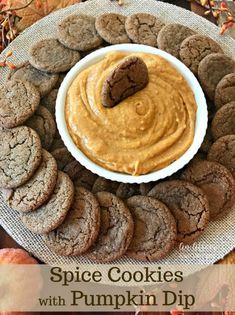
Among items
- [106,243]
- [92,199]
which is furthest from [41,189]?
[106,243]

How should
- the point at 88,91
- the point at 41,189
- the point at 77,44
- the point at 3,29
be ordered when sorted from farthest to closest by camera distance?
1. the point at 3,29
2. the point at 77,44
3. the point at 88,91
4. the point at 41,189

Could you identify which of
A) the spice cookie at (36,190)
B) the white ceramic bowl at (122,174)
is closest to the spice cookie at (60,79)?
the white ceramic bowl at (122,174)

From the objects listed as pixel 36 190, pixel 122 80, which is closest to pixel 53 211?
pixel 36 190

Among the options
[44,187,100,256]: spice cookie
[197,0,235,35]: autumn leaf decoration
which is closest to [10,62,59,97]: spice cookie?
[44,187,100,256]: spice cookie

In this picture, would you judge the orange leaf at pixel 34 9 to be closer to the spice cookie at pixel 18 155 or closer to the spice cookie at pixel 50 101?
the spice cookie at pixel 50 101

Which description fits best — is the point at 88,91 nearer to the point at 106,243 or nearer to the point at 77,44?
the point at 77,44

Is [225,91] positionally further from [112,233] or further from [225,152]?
[112,233]
